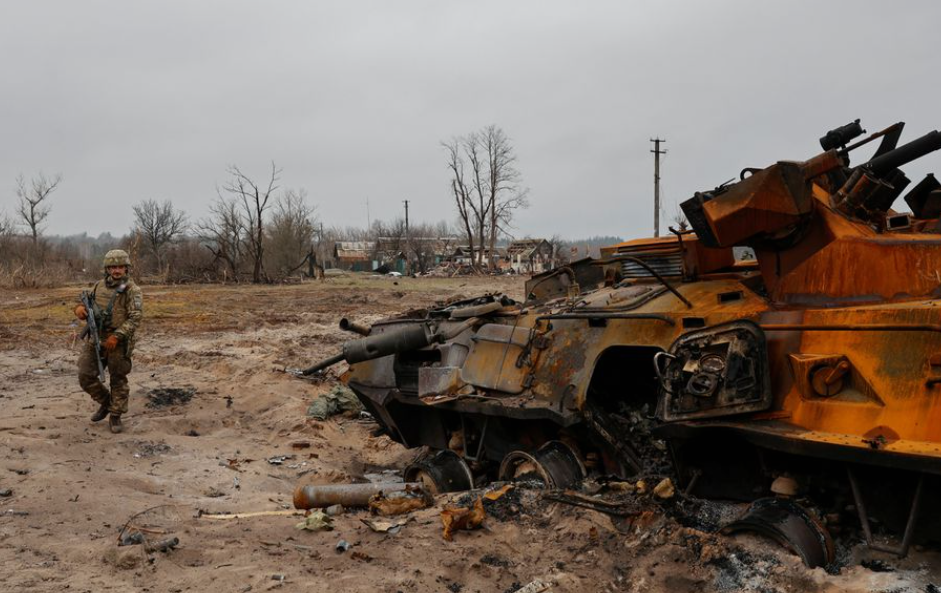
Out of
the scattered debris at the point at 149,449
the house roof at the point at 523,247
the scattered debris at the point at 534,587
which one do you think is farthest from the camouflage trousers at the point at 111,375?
the house roof at the point at 523,247

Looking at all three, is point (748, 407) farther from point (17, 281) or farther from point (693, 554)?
point (17, 281)

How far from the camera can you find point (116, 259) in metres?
8.88

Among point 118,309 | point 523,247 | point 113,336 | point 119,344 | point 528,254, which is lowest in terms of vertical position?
point 119,344

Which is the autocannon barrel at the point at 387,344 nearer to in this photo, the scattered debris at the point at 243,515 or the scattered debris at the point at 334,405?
the scattered debris at the point at 243,515

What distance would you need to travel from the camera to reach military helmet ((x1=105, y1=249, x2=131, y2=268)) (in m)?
8.78

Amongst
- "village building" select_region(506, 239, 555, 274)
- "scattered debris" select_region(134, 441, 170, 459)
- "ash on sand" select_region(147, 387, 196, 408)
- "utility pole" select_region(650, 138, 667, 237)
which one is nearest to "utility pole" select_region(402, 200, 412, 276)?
"village building" select_region(506, 239, 555, 274)

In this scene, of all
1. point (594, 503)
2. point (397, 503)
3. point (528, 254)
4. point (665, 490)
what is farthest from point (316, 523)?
point (528, 254)

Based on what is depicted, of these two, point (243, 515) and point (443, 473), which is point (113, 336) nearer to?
point (243, 515)

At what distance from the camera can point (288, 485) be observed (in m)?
7.61

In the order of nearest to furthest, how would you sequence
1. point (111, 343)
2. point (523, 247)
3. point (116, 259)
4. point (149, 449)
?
point (149, 449)
point (111, 343)
point (116, 259)
point (523, 247)

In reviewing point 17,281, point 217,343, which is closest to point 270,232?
point 17,281

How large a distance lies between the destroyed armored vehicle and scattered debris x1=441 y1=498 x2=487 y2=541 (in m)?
0.77

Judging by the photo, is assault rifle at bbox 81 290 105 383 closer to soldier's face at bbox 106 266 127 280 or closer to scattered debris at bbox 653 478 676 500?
soldier's face at bbox 106 266 127 280

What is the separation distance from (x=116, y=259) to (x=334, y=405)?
333 centimetres
